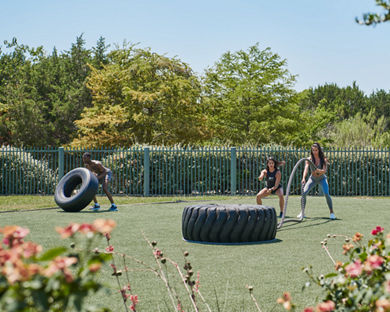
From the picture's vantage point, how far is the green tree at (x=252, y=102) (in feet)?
109

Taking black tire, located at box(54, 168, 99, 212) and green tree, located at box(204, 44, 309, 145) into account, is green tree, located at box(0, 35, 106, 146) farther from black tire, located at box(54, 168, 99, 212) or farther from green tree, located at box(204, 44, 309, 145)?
black tire, located at box(54, 168, 99, 212)

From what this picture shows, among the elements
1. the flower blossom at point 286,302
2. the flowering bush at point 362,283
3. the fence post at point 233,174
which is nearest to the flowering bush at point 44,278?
the flower blossom at point 286,302

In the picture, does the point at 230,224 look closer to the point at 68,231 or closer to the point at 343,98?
the point at 68,231

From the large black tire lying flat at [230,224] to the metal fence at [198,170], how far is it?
12.9 metres

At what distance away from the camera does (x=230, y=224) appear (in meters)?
8.99

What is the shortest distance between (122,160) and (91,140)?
31.9ft

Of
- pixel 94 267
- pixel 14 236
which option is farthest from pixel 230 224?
pixel 94 267

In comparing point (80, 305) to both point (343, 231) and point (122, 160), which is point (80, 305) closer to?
point (343, 231)

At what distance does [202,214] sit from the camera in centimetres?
916

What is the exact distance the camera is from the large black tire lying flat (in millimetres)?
9000

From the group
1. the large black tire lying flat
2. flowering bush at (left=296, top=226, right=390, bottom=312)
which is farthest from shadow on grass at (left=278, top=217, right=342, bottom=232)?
flowering bush at (left=296, top=226, right=390, bottom=312)

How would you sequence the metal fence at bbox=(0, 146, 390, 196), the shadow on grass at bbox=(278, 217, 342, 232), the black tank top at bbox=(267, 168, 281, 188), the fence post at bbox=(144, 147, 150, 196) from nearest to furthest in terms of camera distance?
the shadow on grass at bbox=(278, 217, 342, 232) < the black tank top at bbox=(267, 168, 281, 188) < the fence post at bbox=(144, 147, 150, 196) < the metal fence at bbox=(0, 146, 390, 196)

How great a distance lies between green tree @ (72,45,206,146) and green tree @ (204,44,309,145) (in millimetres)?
1719

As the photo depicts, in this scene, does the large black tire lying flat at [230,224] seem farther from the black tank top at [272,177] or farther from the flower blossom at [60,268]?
the flower blossom at [60,268]
